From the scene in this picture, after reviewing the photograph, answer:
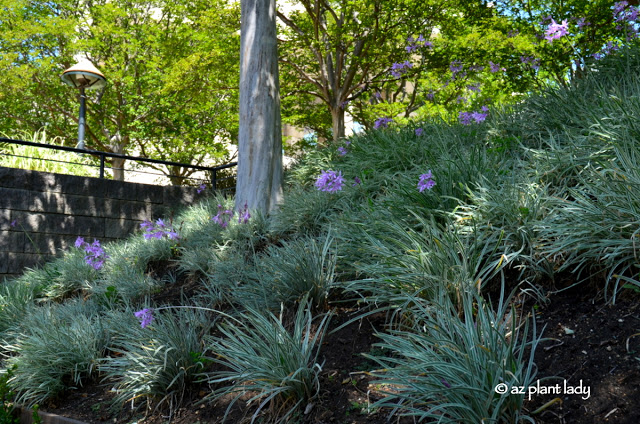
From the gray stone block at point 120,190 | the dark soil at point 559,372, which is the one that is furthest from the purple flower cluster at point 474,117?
the gray stone block at point 120,190

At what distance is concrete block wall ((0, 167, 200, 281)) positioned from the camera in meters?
8.55

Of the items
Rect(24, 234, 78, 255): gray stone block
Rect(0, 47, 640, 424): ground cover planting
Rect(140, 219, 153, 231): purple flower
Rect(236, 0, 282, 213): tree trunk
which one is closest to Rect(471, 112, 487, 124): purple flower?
Rect(0, 47, 640, 424): ground cover planting

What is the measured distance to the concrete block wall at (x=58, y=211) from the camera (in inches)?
336

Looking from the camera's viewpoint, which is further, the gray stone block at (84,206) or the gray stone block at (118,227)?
the gray stone block at (118,227)

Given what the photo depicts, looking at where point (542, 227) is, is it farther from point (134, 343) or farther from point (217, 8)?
point (217, 8)

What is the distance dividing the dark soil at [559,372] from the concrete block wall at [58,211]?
231 inches

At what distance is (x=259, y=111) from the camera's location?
7160 millimetres

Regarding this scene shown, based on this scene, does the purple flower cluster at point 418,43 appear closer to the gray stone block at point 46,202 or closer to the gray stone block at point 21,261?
the gray stone block at point 46,202

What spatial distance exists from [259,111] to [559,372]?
5483mm

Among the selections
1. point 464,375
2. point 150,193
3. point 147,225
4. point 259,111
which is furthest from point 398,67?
point 464,375

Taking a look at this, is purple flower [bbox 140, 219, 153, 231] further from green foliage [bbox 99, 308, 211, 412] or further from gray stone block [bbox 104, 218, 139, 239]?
green foliage [bbox 99, 308, 211, 412]

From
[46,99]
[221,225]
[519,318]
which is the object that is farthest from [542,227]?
[46,99]

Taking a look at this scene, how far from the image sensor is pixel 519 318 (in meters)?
2.91

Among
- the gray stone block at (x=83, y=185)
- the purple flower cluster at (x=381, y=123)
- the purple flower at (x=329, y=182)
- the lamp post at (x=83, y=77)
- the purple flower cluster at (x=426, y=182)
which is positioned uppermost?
the lamp post at (x=83, y=77)
